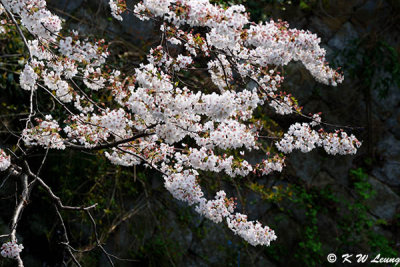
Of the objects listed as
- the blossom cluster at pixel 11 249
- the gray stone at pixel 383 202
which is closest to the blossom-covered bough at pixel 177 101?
the blossom cluster at pixel 11 249

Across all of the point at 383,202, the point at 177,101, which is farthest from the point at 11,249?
the point at 383,202

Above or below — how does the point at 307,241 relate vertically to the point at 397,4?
below

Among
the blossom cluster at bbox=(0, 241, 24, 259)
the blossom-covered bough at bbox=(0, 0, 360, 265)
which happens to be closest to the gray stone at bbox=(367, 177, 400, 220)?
the blossom-covered bough at bbox=(0, 0, 360, 265)

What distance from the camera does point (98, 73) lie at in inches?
95.7

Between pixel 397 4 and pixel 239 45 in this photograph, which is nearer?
pixel 239 45

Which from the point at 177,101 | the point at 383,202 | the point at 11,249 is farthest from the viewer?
the point at 383,202

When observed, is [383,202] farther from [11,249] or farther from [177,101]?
[11,249]

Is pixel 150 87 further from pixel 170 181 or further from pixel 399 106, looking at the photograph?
pixel 399 106

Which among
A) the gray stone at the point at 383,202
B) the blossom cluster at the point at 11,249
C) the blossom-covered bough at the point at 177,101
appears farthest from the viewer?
the gray stone at the point at 383,202

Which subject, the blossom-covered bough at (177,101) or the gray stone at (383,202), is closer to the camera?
the blossom-covered bough at (177,101)

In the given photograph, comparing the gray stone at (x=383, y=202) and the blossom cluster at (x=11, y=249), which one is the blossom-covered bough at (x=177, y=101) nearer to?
the blossom cluster at (x=11, y=249)

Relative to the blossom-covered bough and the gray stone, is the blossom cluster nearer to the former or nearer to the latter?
the blossom-covered bough

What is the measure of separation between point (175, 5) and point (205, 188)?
2.20 metres

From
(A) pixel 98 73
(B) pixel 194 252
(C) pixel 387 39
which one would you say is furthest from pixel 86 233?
(C) pixel 387 39
